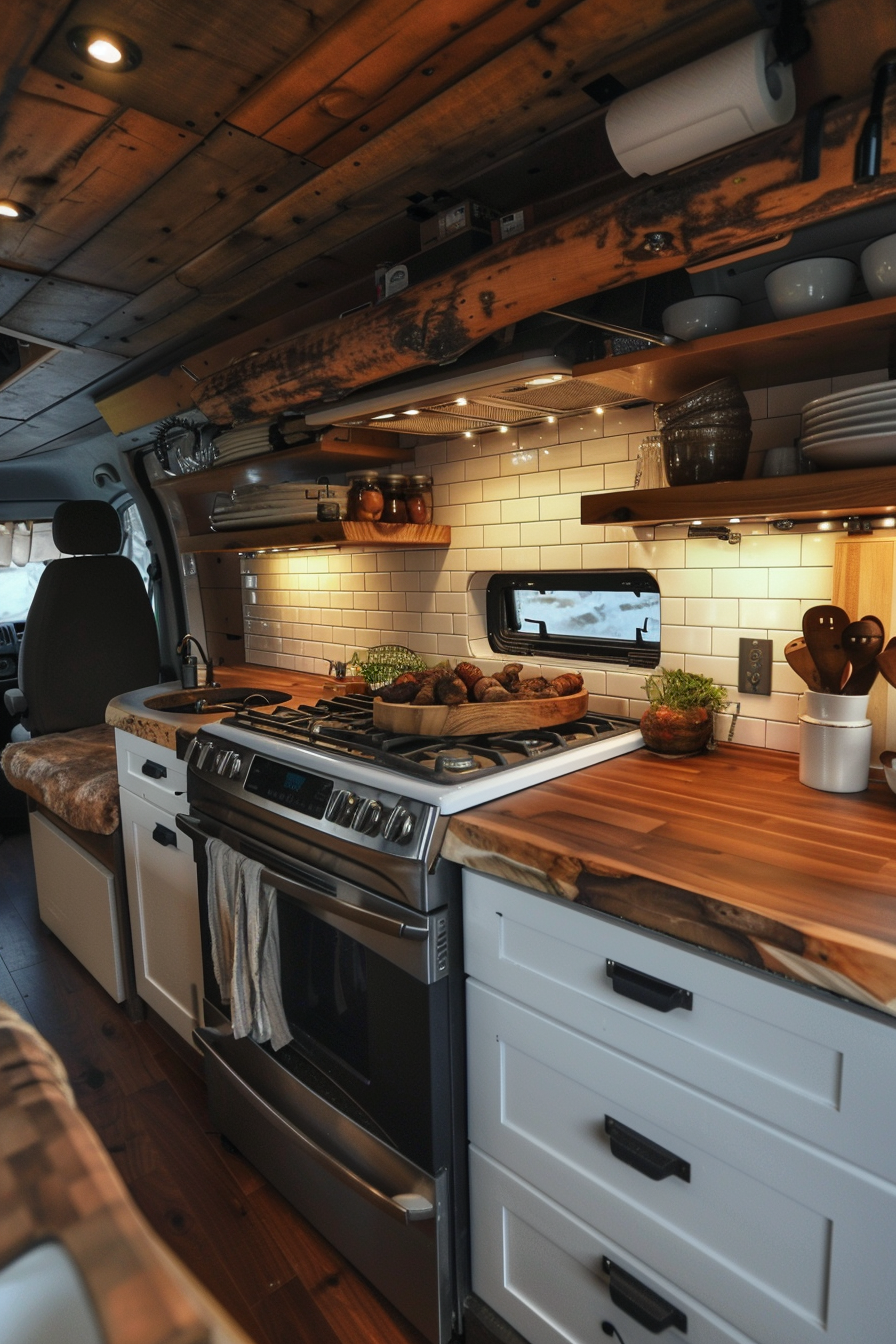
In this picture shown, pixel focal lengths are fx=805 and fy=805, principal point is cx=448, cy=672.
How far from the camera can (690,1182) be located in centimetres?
118

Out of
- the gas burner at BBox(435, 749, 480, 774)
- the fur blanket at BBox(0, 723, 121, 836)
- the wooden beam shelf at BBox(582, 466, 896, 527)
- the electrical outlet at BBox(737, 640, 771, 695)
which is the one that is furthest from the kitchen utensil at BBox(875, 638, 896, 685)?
the fur blanket at BBox(0, 723, 121, 836)

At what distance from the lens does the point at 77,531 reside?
12.6ft

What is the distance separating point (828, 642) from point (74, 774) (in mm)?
2539

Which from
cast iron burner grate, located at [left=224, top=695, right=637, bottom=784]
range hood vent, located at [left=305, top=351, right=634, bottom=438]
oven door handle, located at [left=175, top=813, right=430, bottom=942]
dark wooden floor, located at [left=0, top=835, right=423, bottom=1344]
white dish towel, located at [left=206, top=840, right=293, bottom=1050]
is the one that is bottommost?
dark wooden floor, located at [left=0, top=835, right=423, bottom=1344]

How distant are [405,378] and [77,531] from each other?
7.90ft

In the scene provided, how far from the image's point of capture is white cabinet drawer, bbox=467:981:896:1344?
1.02 meters

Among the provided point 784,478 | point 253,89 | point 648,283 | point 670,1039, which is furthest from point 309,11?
point 670,1039

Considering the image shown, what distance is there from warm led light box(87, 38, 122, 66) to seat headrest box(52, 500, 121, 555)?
2.64 m

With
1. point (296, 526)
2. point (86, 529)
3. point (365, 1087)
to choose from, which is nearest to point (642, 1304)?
point (365, 1087)

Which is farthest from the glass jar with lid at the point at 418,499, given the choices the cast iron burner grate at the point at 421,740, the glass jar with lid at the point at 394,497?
the cast iron burner grate at the point at 421,740

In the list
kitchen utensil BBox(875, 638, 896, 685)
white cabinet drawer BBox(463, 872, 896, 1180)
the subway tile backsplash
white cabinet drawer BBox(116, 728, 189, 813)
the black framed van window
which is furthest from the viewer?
white cabinet drawer BBox(116, 728, 189, 813)

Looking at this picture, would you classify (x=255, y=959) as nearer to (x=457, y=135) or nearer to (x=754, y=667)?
(x=754, y=667)

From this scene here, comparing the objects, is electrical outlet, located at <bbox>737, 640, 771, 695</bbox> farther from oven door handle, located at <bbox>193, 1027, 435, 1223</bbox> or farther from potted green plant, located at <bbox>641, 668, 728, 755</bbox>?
oven door handle, located at <bbox>193, 1027, 435, 1223</bbox>

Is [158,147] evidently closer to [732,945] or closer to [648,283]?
[648,283]
